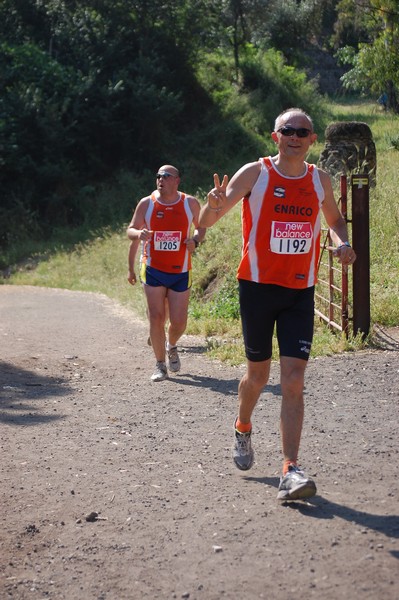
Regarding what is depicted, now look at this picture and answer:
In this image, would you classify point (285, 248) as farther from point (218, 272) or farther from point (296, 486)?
point (218, 272)

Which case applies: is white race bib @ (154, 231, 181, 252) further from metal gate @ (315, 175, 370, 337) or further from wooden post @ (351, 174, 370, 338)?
wooden post @ (351, 174, 370, 338)

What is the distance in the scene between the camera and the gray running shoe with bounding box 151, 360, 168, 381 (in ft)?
31.4

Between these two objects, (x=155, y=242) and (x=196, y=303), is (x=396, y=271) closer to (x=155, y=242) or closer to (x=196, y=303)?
(x=196, y=303)

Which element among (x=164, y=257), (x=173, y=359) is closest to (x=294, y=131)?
(x=164, y=257)

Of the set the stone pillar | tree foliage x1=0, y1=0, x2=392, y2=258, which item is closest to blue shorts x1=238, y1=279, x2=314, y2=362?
the stone pillar

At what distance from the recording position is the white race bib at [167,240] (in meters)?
9.71

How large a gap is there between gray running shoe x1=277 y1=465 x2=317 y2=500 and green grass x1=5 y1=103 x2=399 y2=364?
4799mm

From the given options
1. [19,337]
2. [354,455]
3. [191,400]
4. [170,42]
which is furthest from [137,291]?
[170,42]

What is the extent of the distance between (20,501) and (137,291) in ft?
38.6

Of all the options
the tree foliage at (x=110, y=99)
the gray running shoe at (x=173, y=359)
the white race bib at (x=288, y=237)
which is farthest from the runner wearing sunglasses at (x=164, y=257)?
the tree foliage at (x=110, y=99)

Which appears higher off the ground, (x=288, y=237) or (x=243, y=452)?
(x=288, y=237)

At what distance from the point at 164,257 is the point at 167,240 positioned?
0.56 ft

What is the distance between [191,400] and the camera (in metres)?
8.53

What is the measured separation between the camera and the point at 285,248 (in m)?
5.65
